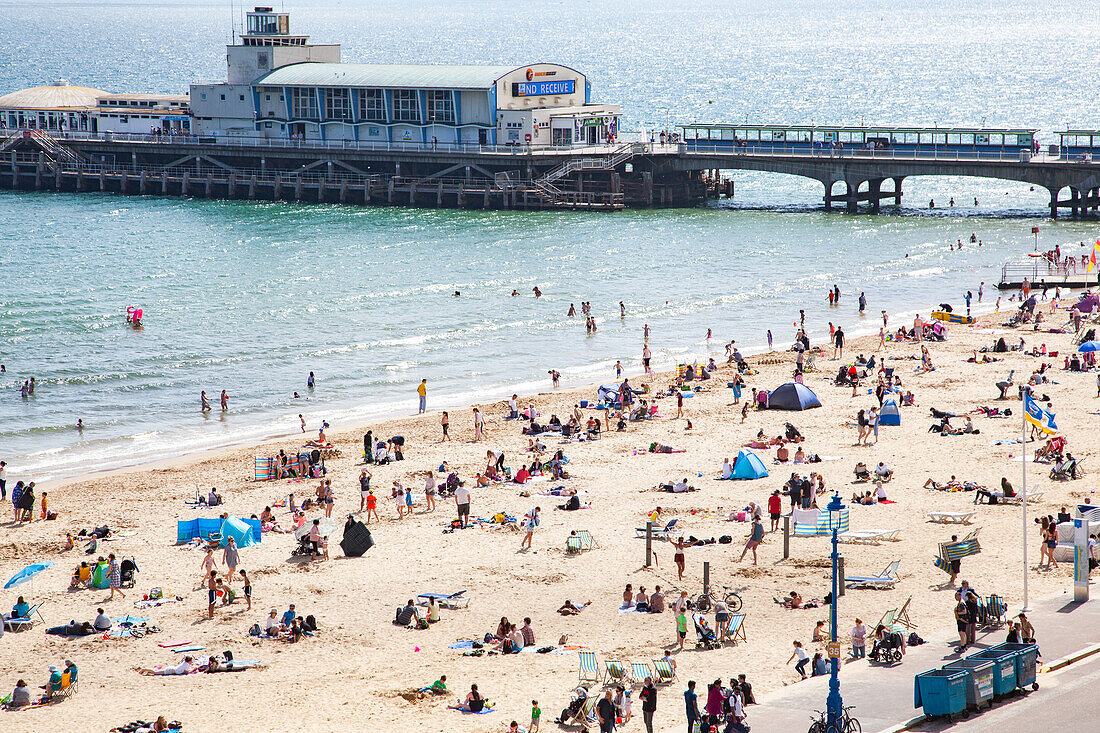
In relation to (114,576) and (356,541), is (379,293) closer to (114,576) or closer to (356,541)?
(356,541)

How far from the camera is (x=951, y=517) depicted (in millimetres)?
26312

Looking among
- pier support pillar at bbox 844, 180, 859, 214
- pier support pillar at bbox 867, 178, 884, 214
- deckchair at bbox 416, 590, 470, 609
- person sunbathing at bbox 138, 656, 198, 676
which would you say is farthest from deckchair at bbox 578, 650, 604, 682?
pier support pillar at bbox 867, 178, 884, 214

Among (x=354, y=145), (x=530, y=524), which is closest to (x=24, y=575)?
(x=530, y=524)

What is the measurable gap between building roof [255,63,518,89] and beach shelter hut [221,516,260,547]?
52601mm

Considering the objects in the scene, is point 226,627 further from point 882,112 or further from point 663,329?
point 882,112

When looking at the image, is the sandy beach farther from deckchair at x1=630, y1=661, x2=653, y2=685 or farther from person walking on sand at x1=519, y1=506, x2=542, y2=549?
deckchair at x1=630, y1=661, x2=653, y2=685

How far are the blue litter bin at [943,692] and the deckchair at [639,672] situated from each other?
4.27m

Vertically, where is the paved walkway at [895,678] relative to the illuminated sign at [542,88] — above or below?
below

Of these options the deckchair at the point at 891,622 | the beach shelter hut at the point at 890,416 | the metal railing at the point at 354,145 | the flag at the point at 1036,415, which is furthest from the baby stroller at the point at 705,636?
the metal railing at the point at 354,145

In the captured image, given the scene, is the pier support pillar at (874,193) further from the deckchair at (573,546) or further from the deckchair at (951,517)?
the deckchair at (573,546)

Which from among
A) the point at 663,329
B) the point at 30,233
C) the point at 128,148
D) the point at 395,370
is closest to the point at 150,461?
the point at 395,370

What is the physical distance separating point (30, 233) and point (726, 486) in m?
54.7

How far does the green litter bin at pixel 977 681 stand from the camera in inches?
670

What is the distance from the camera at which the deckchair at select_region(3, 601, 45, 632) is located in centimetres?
2306
